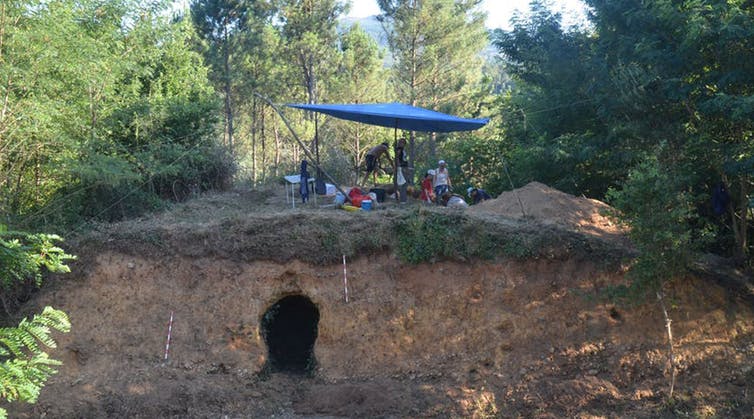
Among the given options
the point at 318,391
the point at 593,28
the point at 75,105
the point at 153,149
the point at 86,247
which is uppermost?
the point at 593,28

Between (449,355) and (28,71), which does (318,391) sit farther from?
(28,71)

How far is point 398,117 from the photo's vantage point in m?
13.8

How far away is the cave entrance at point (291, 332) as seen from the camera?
13141 millimetres

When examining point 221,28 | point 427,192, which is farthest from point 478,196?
point 221,28

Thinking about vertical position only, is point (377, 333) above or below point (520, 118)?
below

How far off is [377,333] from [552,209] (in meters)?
4.50

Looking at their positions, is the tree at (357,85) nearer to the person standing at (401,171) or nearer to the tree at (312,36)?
the tree at (312,36)

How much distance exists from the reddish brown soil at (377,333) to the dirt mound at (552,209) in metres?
0.41

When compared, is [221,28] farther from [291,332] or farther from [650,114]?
[650,114]

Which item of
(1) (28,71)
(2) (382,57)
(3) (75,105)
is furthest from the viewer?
(2) (382,57)

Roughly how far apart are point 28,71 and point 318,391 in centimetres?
714

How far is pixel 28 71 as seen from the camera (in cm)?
1131

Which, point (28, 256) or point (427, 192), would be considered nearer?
point (28, 256)

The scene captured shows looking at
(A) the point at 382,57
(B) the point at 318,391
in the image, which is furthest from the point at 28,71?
(A) the point at 382,57
